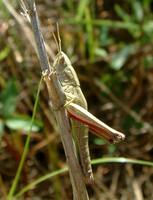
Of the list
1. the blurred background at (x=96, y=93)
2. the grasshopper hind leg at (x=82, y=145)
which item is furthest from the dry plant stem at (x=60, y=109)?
the blurred background at (x=96, y=93)

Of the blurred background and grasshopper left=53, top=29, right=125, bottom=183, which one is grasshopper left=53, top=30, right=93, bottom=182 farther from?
the blurred background

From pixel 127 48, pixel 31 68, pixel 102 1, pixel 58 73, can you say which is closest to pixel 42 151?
pixel 31 68

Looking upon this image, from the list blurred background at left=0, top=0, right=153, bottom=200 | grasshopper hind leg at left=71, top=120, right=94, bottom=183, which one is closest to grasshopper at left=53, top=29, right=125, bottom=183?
grasshopper hind leg at left=71, top=120, right=94, bottom=183

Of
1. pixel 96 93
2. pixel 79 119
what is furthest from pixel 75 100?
pixel 96 93

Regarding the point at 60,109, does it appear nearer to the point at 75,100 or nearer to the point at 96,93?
the point at 75,100

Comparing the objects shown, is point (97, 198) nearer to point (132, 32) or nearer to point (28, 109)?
point (28, 109)

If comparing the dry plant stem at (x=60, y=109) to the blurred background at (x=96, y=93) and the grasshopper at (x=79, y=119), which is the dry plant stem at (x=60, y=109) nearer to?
the grasshopper at (x=79, y=119)
